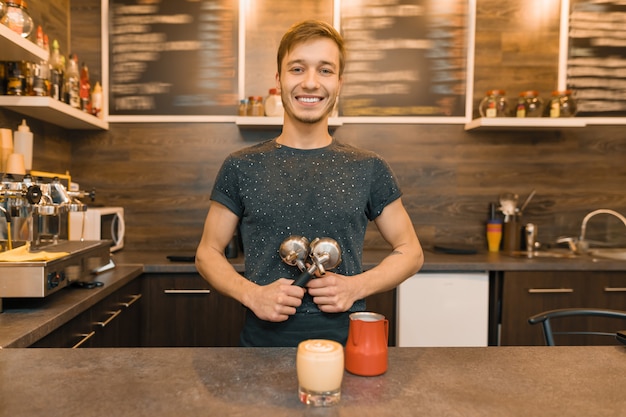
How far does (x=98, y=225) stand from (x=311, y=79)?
154cm

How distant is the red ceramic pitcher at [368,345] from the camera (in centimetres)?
90

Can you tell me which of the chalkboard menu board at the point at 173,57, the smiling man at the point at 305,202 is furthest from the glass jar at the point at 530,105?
the smiling man at the point at 305,202

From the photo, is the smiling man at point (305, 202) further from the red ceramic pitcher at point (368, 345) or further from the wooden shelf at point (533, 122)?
the wooden shelf at point (533, 122)

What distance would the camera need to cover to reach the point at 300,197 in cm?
136

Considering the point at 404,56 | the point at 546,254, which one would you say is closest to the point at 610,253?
the point at 546,254

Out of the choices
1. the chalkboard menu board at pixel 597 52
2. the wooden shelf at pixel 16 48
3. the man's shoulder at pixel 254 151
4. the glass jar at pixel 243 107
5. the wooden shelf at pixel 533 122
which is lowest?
the man's shoulder at pixel 254 151

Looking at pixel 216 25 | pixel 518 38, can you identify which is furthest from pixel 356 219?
pixel 518 38

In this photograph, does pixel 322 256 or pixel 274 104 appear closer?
pixel 322 256

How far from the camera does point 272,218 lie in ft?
4.43

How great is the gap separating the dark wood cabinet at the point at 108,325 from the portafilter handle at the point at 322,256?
80 centimetres

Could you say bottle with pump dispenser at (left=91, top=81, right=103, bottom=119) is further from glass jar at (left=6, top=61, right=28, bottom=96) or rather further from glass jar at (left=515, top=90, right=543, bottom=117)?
glass jar at (left=515, top=90, right=543, bottom=117)

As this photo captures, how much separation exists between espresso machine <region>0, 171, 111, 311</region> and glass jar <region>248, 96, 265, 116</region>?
1.18 m

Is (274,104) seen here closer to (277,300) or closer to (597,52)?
(277,300)

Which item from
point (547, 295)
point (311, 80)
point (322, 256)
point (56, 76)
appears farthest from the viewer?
point (547, 295)
